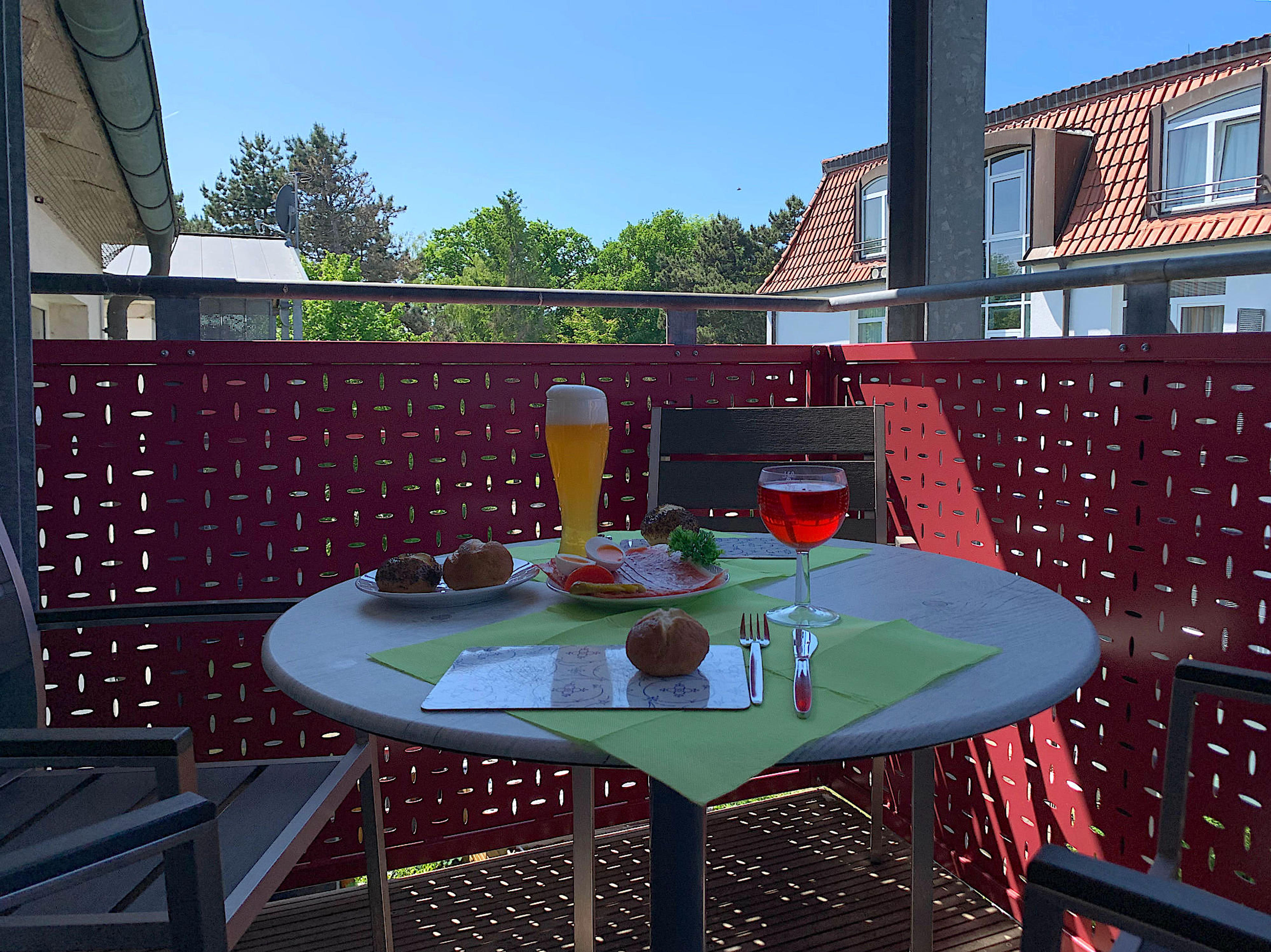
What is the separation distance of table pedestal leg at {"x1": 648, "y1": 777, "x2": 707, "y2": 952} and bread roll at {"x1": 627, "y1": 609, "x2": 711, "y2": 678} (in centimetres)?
21

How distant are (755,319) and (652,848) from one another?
38.0 metres

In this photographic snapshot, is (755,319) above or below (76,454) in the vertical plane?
above

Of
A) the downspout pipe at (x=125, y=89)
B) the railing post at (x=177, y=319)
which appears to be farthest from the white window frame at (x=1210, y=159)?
the railing post at (x=177, y=319)

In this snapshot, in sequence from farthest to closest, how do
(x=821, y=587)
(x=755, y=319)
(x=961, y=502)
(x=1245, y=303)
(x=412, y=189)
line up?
(x=412, y=189)
(x=755, y=319)
(x=1245, y=303)
(x=961, y=502)
(x=821, y=587)

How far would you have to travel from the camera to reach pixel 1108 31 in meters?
41.2

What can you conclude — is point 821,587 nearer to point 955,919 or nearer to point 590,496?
point 590,496

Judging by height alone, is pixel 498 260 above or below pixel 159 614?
above

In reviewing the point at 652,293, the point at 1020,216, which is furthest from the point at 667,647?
the point at 1020,216

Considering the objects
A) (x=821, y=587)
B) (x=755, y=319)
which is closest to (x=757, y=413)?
(x=821, y=587)

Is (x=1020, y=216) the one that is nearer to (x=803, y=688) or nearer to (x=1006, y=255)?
(x=1006, y=255)

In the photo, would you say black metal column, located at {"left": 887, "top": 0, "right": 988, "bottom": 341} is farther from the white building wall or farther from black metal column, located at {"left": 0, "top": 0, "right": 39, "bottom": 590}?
the white building wall

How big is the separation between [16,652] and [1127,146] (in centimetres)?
1875

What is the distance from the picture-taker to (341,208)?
5034cm

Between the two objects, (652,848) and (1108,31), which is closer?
(652,848)
